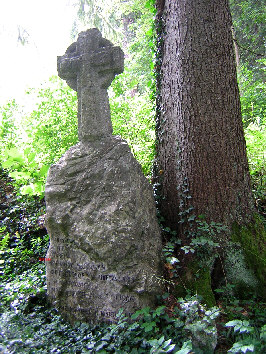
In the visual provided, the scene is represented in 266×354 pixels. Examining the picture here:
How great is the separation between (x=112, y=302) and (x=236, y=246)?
1519 mm

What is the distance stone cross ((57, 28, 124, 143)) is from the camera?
3.41 metres

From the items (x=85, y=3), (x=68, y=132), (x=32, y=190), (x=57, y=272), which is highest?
(x=85, y=3)

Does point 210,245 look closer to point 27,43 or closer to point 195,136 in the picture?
point 195,136

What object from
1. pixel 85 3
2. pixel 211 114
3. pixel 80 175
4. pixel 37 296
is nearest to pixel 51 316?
pixel 37 296

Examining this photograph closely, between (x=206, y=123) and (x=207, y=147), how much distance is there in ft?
0.95

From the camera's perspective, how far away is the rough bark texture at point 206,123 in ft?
10.9

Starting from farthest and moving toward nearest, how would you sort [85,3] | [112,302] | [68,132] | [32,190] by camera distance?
[85,3] → [68,132] → [32,190] → [112,302]

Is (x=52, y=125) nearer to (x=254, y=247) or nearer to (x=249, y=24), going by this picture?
(x=254, y=247)

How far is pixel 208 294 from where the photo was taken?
2.98m

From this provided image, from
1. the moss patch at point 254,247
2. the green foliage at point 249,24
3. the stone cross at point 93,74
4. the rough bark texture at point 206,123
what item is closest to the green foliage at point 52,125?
the stone cross at point 93,74

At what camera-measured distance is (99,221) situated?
300 centimetres

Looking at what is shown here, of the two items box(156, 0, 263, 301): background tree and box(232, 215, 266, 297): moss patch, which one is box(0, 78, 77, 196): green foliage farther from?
box(232, 215, 266, 297): moss patch

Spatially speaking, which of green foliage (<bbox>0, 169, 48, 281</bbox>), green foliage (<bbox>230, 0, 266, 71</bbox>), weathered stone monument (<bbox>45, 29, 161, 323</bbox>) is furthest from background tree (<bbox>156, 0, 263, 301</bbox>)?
green foliage (<bbox>230, 0, 266, 71</bbox>)

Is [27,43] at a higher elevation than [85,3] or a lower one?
lower
